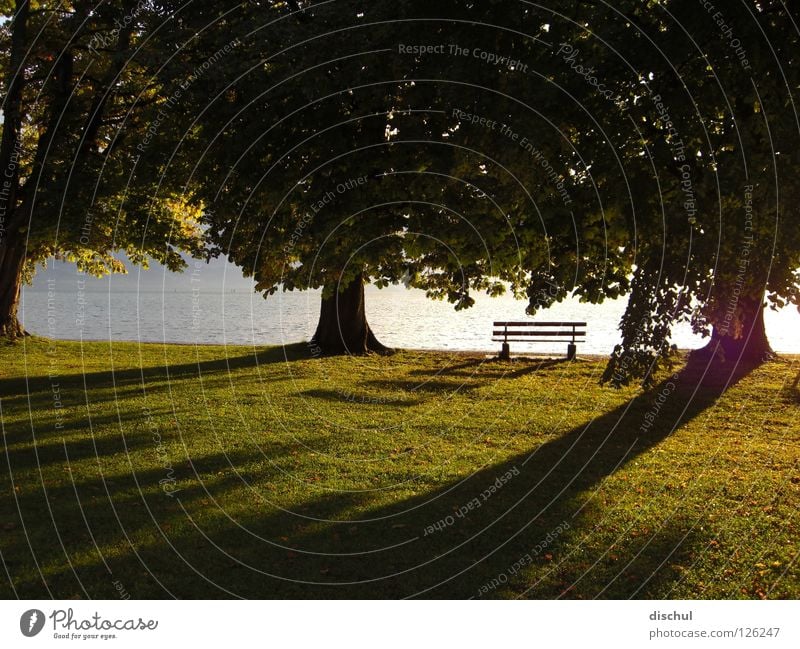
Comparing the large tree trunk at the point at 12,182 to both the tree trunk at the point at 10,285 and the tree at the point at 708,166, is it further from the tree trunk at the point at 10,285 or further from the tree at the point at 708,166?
the tree at the point at 708,166

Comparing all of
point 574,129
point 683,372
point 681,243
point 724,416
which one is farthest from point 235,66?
point 683,372

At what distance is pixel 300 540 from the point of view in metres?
9.18

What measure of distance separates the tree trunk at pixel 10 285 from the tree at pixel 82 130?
35 centimetres

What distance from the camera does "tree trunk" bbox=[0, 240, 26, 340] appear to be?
81.4 feet

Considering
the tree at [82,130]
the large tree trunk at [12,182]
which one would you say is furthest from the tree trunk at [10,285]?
the tree at [82,130]

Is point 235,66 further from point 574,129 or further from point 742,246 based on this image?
point 742,246

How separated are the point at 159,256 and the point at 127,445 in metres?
13.1

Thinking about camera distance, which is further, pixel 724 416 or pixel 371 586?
pixel 724 416

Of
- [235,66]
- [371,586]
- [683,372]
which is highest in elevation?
[235,66]

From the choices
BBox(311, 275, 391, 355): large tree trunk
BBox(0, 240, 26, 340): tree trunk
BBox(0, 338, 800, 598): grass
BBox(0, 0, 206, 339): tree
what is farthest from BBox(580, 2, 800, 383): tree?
BBox(0, 240, 26, 340): tree trunk

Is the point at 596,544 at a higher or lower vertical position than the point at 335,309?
lower

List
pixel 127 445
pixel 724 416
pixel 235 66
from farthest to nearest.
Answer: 1. pixel 724 416
2. pixel 235 66
3. pixel 127 445

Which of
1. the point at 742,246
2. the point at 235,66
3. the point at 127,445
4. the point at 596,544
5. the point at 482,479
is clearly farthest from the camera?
the point at 235,66

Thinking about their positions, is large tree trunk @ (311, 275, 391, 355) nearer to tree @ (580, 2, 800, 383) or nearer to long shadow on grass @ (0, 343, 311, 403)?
long shadow on grass @ (0, 343, 311, 403)
